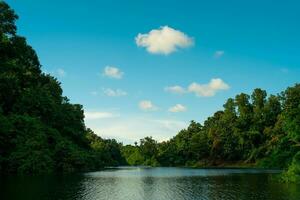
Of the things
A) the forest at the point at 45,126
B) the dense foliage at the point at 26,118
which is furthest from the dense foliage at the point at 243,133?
the dense foliage at the point at 26,118

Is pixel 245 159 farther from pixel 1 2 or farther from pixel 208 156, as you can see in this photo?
pixel 1 2

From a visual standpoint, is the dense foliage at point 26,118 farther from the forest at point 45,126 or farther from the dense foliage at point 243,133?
the dense foliage at point 243,133

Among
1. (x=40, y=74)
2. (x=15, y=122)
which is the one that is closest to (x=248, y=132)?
(x=40, y=74)

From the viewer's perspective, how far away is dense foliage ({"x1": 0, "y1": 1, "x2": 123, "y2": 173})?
75750 mm

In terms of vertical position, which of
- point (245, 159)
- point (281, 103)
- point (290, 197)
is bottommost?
Answer: point (290, 197)

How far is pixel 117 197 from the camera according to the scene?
3825 centimetres

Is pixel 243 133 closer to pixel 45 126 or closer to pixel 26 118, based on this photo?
pixel 45 126

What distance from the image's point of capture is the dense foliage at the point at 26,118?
75750mm

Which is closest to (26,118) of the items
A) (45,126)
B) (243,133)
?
(45,126)

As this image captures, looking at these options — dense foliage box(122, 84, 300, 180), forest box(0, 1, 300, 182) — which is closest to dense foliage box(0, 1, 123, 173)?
forest box(0, 1, 300, 182)

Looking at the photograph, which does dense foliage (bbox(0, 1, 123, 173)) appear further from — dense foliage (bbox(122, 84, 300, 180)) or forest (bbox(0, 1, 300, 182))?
dense foliage (bbox(122, 84, 300, 180))

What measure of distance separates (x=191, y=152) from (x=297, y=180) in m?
140

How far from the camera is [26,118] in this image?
8238 cm

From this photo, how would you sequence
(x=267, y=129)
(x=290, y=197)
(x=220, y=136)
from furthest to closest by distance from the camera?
(x=220, y=136)
(x=267, y=129)
(x=290, y=197)
